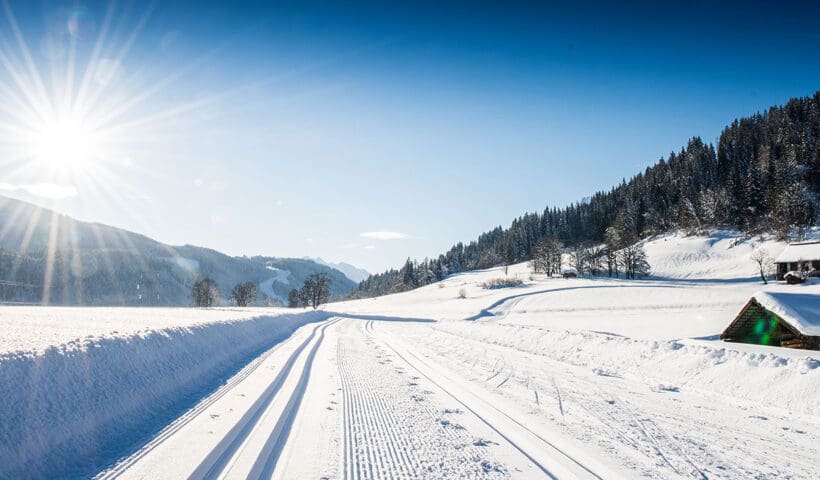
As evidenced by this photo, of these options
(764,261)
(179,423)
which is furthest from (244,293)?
(764,261)

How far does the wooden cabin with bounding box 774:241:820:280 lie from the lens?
4675cm

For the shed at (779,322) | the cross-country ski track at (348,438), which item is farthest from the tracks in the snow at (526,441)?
the shed at (779,322)

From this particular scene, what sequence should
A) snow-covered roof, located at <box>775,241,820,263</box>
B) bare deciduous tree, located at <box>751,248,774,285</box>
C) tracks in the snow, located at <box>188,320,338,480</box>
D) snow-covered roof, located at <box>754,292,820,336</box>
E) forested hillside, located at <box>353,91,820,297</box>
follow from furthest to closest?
forested hillside, located at <box>353,91,820,297</box>
bare deciduous tree, located at <box>751,248,774,285</box>
snow-covered roof, located at <box>775,241,820,263</box>
snow-covered roof, located at <box>754,292,820,336</box>
tracks in the snow, located at <box>188,320,338,480</box>

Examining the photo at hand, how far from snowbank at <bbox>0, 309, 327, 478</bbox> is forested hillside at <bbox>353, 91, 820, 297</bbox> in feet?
314

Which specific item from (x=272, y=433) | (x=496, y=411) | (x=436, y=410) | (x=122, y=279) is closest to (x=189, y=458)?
(x=272, y=433)

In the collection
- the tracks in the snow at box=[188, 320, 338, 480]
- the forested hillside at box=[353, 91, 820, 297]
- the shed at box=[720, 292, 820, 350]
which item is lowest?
the shed at box=[720, 292, 820, 350]

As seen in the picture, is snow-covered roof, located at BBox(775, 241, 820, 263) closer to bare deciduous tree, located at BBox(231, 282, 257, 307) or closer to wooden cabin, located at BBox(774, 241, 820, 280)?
wooden cabin, located at BBox(774, 241, 820, 280)

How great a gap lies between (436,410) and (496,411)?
0.89 metres

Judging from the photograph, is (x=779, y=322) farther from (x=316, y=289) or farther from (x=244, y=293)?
(x=244, y=293)

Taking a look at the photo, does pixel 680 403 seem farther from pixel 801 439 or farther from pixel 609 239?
Result: pixel 609 239

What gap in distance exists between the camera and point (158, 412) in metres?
5.71

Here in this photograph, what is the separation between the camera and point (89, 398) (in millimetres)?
4992

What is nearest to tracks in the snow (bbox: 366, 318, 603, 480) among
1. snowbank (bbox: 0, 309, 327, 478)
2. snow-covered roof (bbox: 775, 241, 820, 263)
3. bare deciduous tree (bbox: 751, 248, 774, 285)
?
snowbank (bbox: 0, 309, 327, 478)

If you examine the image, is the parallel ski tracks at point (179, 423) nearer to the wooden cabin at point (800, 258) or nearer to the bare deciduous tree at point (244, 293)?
the wooden cabin at point (800, 258)
